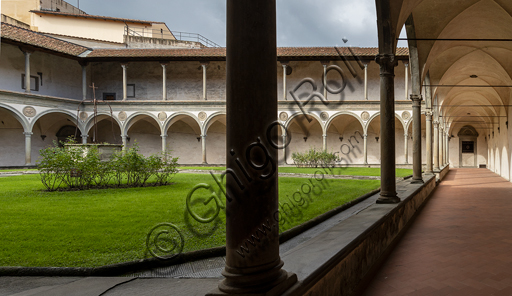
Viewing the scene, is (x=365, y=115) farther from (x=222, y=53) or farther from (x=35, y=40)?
(x=35, y=40)

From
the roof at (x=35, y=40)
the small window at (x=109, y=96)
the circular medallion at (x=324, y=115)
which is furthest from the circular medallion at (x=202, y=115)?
the roof at (x=35, y=40)

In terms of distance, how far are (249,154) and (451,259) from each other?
10.7ft

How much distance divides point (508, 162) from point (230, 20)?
61.1 ft

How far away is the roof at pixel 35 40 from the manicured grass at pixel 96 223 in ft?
52.3

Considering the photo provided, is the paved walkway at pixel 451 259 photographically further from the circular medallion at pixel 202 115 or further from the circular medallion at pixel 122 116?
the circular medallion at pixel 122 116

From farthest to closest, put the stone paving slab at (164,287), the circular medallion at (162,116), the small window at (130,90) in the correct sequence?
the small window at (130,90) < the circular medallion at (162,116) < the stone paving slab at (164,287)

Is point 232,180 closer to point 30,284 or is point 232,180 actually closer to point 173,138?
point 30,284

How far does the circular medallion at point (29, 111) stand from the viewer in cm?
1973

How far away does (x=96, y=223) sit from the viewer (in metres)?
4.94

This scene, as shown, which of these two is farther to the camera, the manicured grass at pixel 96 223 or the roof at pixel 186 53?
the roof at pixel 186 53

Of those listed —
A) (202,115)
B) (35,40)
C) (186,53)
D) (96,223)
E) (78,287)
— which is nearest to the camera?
(78,287)

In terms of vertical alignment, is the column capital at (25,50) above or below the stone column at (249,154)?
above

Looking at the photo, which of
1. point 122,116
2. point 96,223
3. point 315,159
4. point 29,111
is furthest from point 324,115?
point 96,223

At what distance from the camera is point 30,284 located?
2873 millimetres
